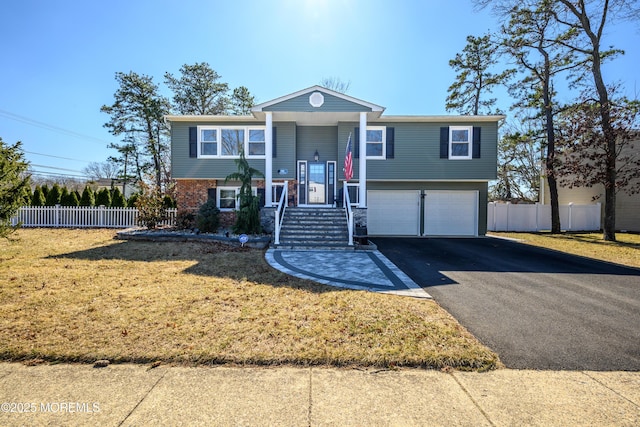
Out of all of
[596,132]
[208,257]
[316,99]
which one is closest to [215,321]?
[208,257]

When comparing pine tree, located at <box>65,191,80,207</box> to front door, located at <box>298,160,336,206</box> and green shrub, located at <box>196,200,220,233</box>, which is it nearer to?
green shrub, located at <box>196,200,220,233</box>

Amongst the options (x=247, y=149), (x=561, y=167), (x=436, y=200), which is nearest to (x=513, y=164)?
(x=561, y=167)

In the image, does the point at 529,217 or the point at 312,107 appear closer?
the point at 312,107

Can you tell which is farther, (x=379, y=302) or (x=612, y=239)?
(x=612, y=239)

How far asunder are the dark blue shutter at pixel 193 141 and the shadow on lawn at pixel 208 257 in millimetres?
4951

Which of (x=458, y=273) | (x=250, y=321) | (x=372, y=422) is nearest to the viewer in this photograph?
(x=372, y=422)

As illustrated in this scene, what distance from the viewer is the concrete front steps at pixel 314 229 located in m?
10.1

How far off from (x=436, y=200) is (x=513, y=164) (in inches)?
715

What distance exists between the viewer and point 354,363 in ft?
9.73

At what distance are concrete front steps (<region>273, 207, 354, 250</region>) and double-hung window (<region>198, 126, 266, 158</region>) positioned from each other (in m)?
3.85

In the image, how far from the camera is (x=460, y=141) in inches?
555

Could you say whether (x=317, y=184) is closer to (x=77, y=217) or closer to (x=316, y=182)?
(x=316, y=182)

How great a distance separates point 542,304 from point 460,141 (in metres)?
10.8

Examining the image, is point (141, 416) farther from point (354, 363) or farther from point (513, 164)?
point (513, 164)
